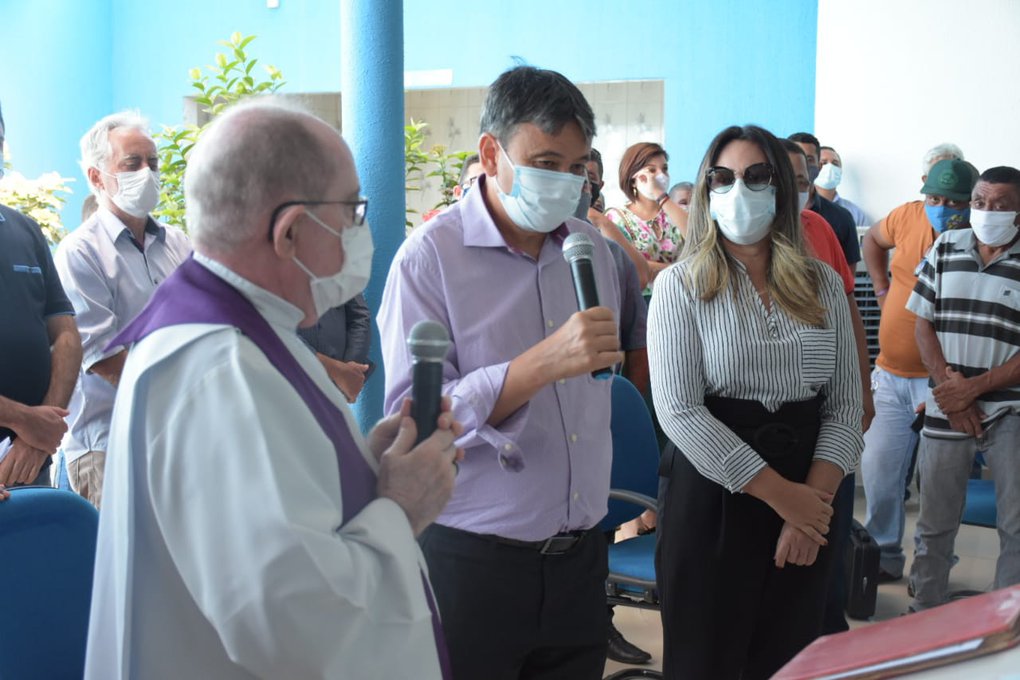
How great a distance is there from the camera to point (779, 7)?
25.9ft

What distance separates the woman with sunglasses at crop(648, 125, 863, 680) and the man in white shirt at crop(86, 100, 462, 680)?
42.4 inches

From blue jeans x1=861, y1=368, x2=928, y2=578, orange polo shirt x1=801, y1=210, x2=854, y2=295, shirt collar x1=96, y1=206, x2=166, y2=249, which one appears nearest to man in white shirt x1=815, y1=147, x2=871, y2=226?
blue jeans x1=861, y1=368, x2=928, y2=578

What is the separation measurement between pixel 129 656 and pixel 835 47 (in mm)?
6579

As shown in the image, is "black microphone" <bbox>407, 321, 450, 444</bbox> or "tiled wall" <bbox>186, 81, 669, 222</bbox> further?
"tiled wall" <bbox>186, 81, 669, 222</bbox>

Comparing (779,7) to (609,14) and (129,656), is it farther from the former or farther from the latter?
(129,656)

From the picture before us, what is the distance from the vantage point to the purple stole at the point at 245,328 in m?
1.11

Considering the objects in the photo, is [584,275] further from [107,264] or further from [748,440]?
[107,264]

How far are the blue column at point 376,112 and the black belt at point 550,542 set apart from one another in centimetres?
256

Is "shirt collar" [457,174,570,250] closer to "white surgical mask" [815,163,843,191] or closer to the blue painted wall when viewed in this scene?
"white surgical mask" [815,163,843,191]

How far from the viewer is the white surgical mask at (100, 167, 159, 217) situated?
10.8 ft

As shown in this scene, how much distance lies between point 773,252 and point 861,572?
1785mm

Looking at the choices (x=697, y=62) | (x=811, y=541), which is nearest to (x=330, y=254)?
(x=811, y=541)

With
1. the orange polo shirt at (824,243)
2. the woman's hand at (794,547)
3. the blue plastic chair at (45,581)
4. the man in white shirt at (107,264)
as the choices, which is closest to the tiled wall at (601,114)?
the orange polo shirt at (824,243)

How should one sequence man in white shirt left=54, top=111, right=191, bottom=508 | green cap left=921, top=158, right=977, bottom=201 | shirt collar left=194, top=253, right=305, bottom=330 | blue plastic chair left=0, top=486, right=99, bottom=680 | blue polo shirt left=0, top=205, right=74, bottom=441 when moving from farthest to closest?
green cap left=921, top=158, right=977, bottom=201
man in white shirt left=54, top=111, right=191, bottom=508
blue polo shirt left=0, top=205, right=74, bottom=441
blue plastic chair left=0, top=486, right=99, bottom=680
shirt collar left=194, top=253, right=305, bottom=330
